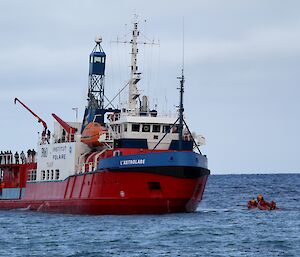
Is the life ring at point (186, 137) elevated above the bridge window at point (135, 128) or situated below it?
below

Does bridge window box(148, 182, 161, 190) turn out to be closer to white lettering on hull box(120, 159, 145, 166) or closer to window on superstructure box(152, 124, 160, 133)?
white lettering on hull box(120, 159, 145, 166)

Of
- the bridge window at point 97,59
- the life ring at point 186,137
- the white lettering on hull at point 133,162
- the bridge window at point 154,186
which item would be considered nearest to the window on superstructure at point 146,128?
the life ring at point 186,137

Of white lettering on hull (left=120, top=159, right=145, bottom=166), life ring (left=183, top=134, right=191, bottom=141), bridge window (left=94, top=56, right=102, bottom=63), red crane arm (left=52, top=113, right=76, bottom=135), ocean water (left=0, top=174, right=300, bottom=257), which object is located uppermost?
bridge window (left=94, top=56, right=102, bottom=63)

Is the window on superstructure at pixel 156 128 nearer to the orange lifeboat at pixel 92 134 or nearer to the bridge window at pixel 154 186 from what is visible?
the orange lifeboat at pixel 92 134

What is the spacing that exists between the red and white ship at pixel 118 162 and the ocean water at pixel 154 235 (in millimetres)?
1283

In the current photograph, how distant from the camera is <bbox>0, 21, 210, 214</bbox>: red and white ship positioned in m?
59.9

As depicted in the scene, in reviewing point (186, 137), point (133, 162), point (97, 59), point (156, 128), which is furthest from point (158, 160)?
point (97, 59)

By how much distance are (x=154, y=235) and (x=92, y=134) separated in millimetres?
18333

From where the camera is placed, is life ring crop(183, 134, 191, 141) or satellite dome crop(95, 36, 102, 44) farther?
satellite dome crop(95, 36, 102, 44)

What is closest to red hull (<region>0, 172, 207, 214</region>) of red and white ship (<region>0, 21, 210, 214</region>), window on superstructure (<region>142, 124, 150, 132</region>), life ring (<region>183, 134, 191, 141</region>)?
red and white ship (<region>0, 21, 210, 214</region>)

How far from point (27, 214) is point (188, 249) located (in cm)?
2855

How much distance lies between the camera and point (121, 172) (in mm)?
60688

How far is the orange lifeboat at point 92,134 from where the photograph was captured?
217ft

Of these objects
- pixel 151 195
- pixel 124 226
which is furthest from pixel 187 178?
pixel 124 226
